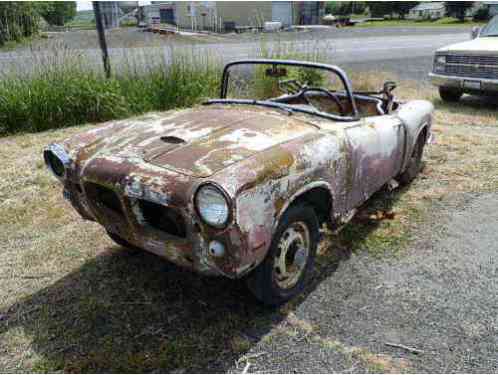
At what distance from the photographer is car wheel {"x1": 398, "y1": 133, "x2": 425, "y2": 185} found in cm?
442

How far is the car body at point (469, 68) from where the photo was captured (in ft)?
24.9

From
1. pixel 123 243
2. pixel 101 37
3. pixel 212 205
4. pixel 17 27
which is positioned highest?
pixel 17 27

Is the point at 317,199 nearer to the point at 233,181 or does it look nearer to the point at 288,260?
the point at 288,260

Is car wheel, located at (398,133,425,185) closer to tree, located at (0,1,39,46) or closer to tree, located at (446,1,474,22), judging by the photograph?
tree, located at (0,1,39,46)

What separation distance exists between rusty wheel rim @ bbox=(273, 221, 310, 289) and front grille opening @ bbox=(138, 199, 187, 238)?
587 mm

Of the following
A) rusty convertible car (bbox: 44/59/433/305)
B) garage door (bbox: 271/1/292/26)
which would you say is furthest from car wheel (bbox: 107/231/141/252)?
garage door (bbox: 271/1/292/26)

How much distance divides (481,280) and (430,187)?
1.74 metres

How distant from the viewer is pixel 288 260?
265cm

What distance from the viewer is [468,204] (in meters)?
4.12

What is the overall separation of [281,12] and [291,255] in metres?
34.6

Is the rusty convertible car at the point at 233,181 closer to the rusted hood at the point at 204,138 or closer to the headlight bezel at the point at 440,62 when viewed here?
the rusted hood at the point at 204,138

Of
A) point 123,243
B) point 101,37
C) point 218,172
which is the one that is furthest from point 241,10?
point 218,172

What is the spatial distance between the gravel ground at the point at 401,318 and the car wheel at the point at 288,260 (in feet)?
0.53

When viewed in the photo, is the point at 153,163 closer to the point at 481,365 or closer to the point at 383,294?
the point at 383,294
